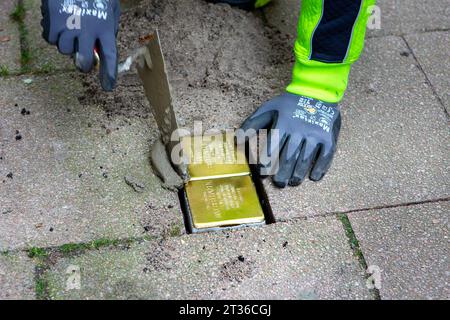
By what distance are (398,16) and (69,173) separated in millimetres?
1593

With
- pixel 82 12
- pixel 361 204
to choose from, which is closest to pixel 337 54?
pixel 361 204

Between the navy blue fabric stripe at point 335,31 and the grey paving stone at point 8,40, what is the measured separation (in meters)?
1.15

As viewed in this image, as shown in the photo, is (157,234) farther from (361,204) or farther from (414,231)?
(414,231)

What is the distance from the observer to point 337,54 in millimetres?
2150

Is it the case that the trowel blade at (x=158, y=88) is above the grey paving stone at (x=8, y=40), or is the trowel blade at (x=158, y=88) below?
above

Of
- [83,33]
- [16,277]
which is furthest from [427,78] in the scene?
[16,277]

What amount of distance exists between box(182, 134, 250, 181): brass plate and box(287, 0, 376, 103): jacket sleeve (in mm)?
330

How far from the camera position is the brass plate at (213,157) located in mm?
2029

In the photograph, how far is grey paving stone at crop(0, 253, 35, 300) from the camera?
1.70m

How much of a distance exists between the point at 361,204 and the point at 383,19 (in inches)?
42.7

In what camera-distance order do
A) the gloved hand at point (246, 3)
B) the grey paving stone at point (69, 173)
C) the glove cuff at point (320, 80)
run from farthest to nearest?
the gloved hand at point (246, 3) < the glove cuff at point (320, 80) < the grey paving stone at point (69, 173)

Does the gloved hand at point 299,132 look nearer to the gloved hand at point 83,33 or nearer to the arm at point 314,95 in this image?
the arm at point 314,95

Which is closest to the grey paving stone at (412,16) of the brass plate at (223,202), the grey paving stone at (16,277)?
the brass plate at (223,202)

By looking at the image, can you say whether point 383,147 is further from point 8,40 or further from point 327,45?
point 8,40
